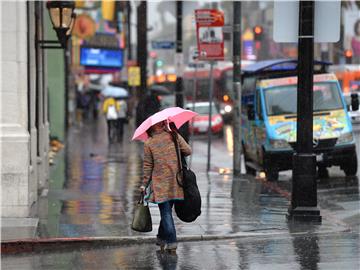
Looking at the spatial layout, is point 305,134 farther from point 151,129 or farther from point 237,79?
point 237,79

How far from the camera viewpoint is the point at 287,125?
760 inches

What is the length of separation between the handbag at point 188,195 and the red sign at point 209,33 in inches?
405

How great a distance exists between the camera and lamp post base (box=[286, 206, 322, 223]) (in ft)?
40.1

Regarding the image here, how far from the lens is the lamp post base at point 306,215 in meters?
12.2

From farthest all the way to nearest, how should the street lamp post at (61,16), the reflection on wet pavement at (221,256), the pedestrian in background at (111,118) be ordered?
1. the pedestrian in background at (111,118)
2. the street lamp post at (61,16)
3. the reflection on wet pavement at (221,256)

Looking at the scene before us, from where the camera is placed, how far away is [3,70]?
12.0 meters

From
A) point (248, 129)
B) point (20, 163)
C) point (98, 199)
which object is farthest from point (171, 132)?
point (248, 129)

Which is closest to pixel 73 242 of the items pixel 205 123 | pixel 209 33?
pixel 209 33

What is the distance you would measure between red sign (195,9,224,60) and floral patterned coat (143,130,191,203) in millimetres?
10333

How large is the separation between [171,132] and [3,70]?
3.10 meters

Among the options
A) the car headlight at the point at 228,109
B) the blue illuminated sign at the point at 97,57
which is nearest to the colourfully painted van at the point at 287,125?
the car headlight at the point at 228,109

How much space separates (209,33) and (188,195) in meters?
10.7

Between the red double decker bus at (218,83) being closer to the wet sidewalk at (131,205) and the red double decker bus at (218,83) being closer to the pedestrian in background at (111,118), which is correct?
the pedestrian in background at (111,118)

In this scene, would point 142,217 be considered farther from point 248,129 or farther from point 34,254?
point 248,129
